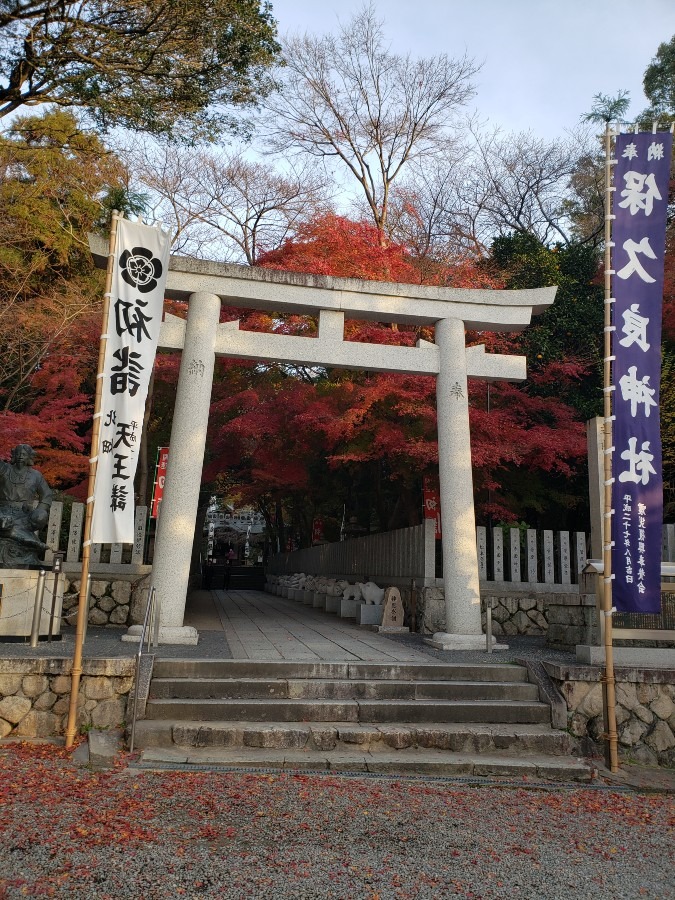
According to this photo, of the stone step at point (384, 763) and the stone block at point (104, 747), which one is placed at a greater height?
the stone block at point (104, 747)

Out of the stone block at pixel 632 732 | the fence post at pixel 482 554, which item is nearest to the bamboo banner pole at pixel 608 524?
the stone block at pixel 632 732

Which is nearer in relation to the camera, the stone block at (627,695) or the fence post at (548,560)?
the stone block at (627,695)

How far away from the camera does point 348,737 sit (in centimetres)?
626

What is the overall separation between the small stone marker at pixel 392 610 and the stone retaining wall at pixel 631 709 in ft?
15.9

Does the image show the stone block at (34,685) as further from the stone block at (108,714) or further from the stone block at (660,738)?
the stone block at (660,738)

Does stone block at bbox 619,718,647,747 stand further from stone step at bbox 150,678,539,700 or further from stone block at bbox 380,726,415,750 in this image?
stone block at bbox 380,726,415,750

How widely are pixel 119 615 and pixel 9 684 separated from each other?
4.71m

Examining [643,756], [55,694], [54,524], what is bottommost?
[643,756]

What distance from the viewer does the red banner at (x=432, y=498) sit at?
48.0ft

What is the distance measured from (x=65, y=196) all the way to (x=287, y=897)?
724 inches

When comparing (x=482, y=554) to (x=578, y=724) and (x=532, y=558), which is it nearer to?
(x=532, y=558)

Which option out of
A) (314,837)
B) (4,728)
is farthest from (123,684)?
(314,837)

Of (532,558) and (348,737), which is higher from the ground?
(532,558)

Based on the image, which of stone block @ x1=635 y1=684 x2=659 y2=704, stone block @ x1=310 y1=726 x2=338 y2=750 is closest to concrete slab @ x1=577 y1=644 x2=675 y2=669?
stone block @ x1=635 y1=684 x2=659 y2=704
